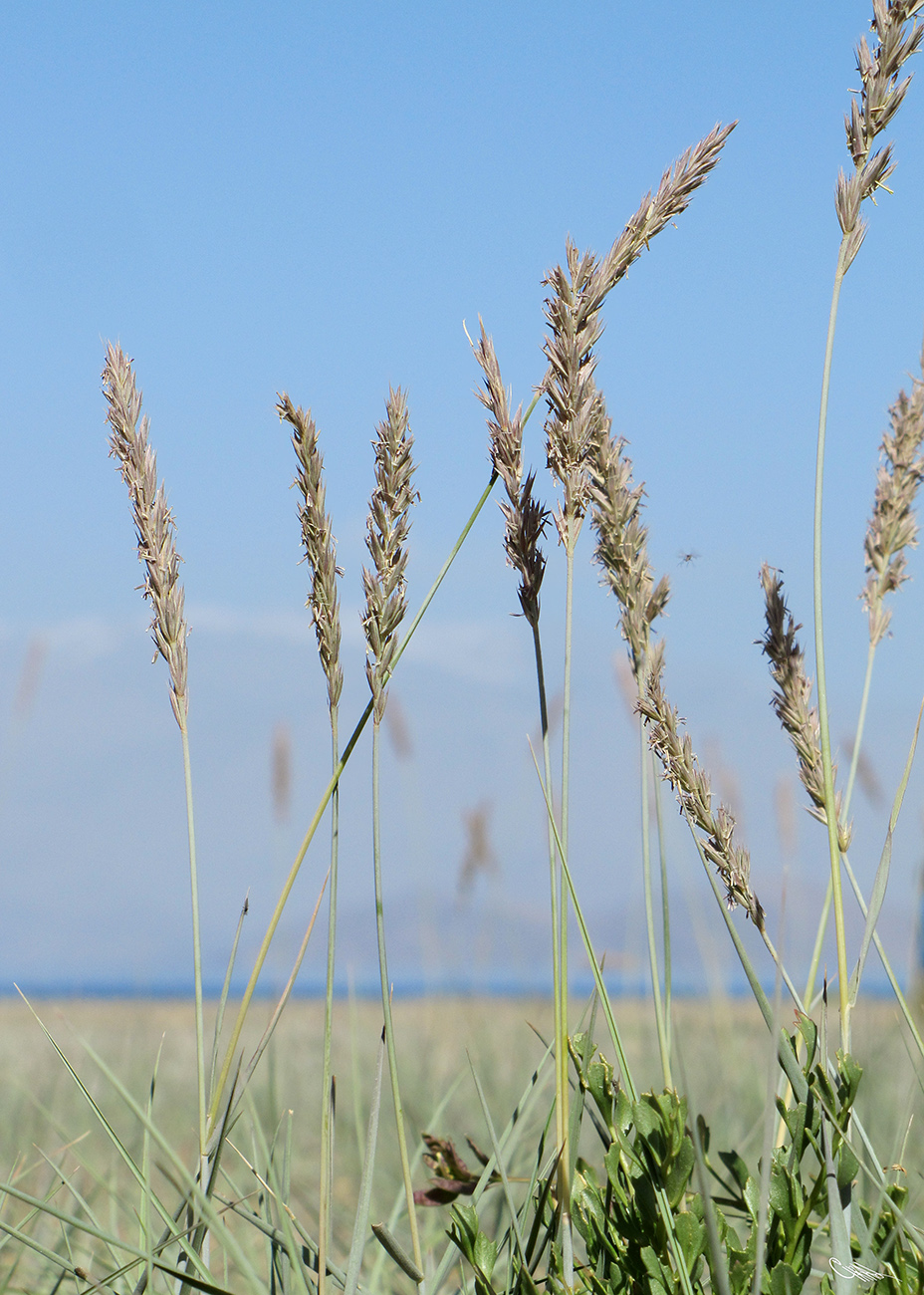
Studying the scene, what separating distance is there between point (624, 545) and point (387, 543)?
0.87ft

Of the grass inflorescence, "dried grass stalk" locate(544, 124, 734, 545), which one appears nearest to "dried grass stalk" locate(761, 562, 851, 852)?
the grass inflorescence

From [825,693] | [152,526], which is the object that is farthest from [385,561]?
[825,693]

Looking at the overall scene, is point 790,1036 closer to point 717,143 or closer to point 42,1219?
point 717,143

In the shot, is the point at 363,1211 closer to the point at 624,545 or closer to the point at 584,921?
the point at 584,921

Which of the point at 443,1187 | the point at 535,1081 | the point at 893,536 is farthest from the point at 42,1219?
the point at 893,536

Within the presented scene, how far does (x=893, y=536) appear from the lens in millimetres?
1307

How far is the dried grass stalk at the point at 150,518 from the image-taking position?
1074 mm

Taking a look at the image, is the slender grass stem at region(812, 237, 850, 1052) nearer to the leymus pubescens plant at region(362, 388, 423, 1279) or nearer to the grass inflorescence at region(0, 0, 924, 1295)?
the grass inflorescence at region(0, 0, 924, 1295)

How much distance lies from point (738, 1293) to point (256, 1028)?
14.6 ft

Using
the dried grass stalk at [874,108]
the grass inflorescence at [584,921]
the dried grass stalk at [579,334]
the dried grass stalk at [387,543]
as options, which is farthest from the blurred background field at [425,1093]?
the dried grass stalk at [874,108]

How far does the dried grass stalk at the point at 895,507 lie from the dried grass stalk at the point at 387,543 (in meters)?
→ 0.62

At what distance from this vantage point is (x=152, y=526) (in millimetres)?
1081

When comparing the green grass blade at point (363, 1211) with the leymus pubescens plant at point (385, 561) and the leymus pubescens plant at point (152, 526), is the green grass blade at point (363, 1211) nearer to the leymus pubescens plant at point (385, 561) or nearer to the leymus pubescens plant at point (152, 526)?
the leymus pubescens plant at point (385, 561)

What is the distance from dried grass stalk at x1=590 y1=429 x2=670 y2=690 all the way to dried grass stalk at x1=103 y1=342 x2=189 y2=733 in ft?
1.44
